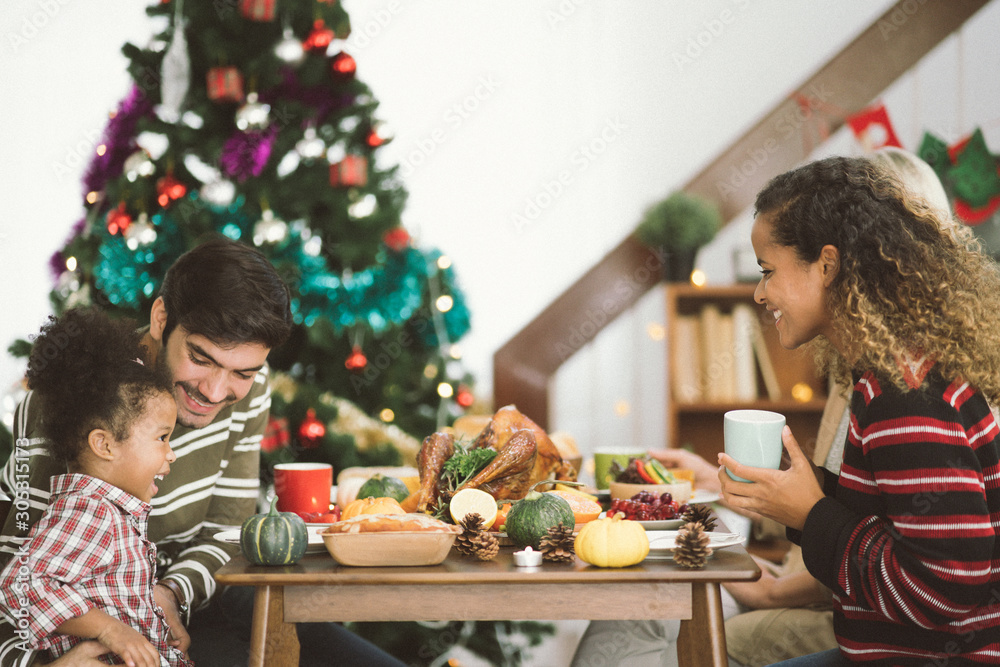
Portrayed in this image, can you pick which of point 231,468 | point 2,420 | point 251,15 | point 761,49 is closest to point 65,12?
point 251,15

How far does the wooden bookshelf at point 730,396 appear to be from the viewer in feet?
11.8

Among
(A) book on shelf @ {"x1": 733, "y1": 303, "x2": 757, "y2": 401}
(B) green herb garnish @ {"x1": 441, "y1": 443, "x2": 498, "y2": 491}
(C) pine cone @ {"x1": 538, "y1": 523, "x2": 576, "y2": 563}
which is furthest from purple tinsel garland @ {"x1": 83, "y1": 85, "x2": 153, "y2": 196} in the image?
(A) book on shelf @ {"x1": 733, "y1": 303, "x2": 757, "y2": 401}

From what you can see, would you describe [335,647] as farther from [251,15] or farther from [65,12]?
[65,12]

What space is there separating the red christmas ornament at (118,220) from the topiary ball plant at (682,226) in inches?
84.2

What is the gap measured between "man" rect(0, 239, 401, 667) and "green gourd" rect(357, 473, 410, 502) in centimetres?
30

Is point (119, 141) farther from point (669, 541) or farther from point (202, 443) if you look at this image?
point (669, 541)

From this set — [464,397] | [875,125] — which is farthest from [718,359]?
[875,125]

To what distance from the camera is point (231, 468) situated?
205 centimetres

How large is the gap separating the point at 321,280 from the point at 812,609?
185 cm

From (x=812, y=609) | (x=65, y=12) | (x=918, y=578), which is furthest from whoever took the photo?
(x=65, y=12)

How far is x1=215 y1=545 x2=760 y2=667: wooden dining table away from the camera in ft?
3.89

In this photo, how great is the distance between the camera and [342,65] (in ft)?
9.70

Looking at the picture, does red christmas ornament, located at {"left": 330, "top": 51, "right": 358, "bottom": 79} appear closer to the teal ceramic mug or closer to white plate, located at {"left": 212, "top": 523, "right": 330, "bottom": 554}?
white plate, located at {"left": 212, "top": 523, "right": 330, "bottom": 554}

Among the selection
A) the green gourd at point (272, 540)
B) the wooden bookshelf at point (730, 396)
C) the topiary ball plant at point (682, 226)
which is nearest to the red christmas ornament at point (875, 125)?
the topiary ball plant at point (682, 226)
